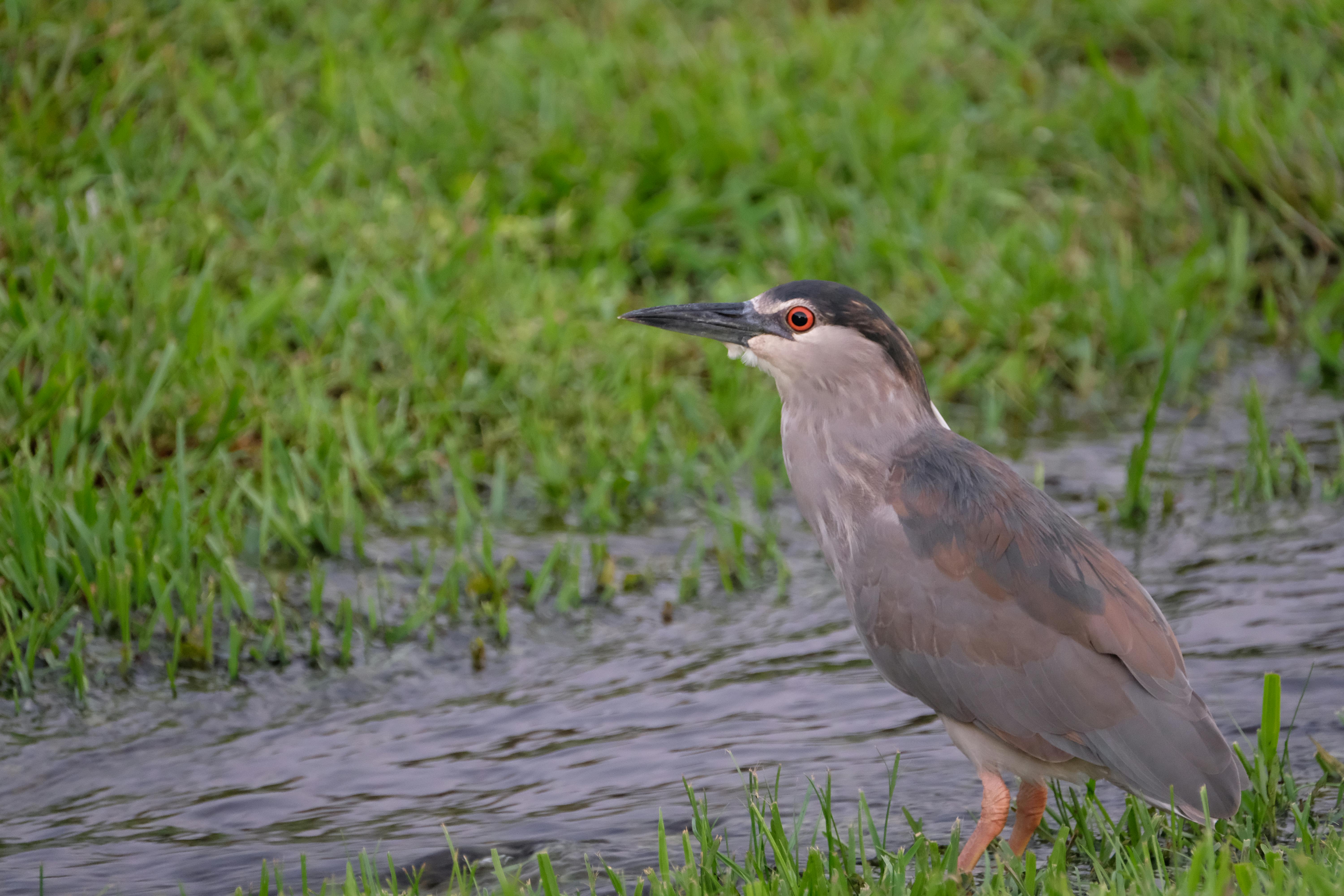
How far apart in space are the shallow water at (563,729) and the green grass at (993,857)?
0.13 meters

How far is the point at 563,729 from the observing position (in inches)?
171

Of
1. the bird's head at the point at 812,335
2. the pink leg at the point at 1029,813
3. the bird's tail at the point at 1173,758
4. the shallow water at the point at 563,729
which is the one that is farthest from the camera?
the bird's head at the point at 812,335

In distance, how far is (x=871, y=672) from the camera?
463 centimetres

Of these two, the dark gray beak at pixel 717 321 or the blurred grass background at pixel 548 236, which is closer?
the dark gray beak at pixel 717 321

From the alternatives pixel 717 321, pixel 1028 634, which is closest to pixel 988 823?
pixel 1028 634

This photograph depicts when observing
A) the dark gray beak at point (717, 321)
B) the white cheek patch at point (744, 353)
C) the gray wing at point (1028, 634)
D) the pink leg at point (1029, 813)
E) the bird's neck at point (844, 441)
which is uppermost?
the dark gray beak at point (717, 321)

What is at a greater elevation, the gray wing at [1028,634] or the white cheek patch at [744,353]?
the white cheek patch at [744,353]

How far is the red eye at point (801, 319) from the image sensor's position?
3957 millimetres

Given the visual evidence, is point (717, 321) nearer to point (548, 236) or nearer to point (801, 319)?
point (801, 319)

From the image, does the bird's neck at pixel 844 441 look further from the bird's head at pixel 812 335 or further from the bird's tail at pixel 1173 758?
the bird's tail at pixel 1173 758

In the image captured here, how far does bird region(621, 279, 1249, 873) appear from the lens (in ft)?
10.9

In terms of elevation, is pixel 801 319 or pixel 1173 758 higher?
pixel 801 319

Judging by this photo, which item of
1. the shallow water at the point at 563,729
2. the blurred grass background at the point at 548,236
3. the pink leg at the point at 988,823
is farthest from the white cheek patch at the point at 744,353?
the blurred grass background at the point at 548,236

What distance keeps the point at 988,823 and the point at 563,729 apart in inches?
54.1
